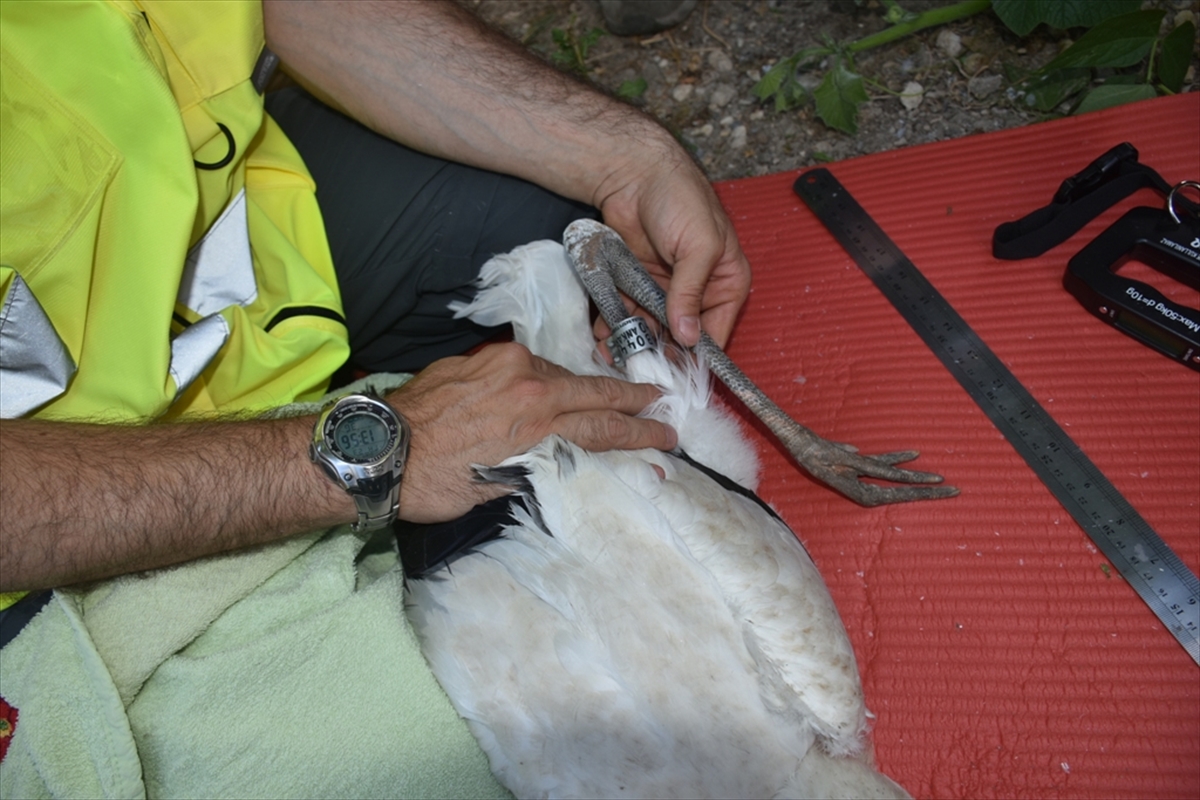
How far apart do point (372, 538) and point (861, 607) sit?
74cm

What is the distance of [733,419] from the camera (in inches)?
50.8

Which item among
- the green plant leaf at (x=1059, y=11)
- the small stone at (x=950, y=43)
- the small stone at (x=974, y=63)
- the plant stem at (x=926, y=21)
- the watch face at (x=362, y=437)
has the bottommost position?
the watch face at (x=362, y=437)

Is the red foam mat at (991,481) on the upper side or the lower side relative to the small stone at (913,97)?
lower

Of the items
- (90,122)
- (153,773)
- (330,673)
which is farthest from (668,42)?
(153,773)

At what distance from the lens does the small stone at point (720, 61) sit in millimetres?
2090

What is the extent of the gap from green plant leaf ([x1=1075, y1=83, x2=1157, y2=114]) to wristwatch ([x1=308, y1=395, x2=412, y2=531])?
4.74 feet

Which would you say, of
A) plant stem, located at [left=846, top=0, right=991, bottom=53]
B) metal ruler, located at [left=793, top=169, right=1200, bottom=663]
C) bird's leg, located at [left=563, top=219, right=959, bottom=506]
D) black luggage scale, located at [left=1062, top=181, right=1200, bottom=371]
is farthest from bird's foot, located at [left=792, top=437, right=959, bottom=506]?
plant stem, located at [left=846, top=0, right=991, bottom=53]

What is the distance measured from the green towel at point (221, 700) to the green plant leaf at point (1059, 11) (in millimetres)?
1529

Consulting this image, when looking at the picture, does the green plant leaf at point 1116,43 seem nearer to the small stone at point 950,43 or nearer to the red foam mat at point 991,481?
the red foam mat at point 991,481

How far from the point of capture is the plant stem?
184cm

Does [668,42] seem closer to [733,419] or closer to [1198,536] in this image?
[733,419]

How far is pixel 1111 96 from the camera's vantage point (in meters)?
1.65

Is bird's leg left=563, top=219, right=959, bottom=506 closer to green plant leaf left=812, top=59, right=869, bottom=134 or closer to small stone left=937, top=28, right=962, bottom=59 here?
green plant leaf left=812, top=59, right=869, bottom=134

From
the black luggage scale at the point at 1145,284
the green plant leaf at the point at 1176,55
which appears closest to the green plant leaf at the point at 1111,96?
the green plant leaf at the point at 1176,55
